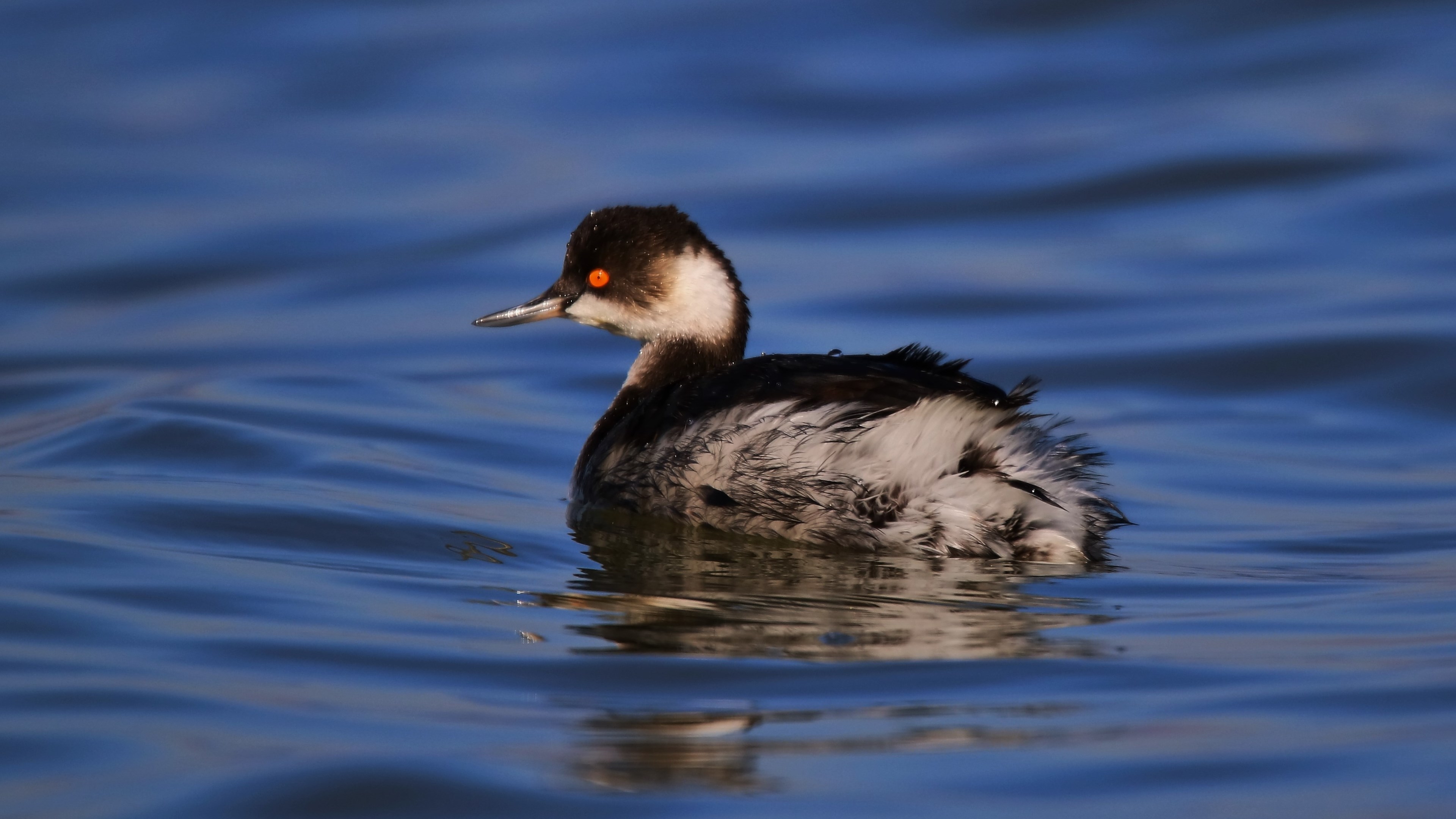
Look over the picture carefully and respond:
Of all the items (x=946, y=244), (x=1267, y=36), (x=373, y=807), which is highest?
(x=1267, y=36)

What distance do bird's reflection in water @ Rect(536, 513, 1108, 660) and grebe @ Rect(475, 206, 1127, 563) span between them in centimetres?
8

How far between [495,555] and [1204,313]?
5.02 metres

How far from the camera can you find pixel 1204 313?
30.6 ft

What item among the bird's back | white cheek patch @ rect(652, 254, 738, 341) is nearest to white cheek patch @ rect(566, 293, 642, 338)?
white cheek patch @ rect(652, 254, 738, 341)

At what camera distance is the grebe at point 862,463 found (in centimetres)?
511

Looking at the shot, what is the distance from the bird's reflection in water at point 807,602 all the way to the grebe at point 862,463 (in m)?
0.08

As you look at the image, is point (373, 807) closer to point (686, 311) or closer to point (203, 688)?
point (203, 688)

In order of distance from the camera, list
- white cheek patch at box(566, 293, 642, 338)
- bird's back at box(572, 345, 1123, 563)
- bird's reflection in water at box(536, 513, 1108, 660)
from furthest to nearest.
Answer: white cheek patch at box(566, 293, 642, 338), bird's back at box(572, 345, 1123, 563), bird's reflection in water at box(536, 513, 1108, 660)

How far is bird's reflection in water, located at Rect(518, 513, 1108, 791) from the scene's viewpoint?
3.54 metres

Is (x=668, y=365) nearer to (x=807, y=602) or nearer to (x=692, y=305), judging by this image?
(x=692, y=305)

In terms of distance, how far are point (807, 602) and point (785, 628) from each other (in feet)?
0.90

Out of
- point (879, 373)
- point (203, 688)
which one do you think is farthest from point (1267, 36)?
point (203, 688)

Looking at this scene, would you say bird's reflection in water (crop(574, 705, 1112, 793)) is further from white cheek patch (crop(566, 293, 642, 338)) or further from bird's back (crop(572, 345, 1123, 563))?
white cheek patch (crop(566, 293, 642, 338))

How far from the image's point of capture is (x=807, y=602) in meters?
4.68
